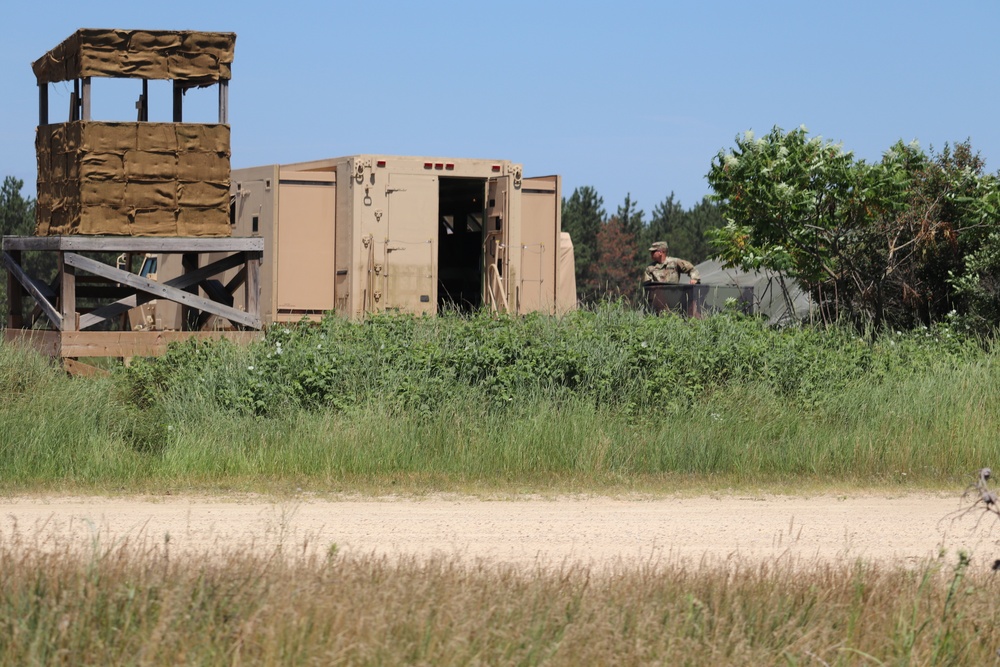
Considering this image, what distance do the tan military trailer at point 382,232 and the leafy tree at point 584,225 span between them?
40073mm

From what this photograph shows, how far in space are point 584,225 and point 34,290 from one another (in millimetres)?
46153

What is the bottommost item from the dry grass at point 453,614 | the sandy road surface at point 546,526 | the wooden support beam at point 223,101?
the sandy road surface at point 546,526

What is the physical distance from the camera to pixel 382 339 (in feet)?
37.3

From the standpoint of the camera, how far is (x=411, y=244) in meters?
15.3

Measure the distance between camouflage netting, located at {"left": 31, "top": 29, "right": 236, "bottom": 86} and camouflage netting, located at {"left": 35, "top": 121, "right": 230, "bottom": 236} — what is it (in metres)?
0.67

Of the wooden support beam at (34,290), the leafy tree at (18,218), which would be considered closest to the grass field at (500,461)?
the wooden support beam at (34,290)

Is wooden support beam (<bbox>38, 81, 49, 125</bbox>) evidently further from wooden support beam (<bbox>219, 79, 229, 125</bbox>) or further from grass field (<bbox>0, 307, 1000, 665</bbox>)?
grass field (<bbox>0, 307, 1000, 665</bbox>)

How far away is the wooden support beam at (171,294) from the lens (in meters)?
13.5

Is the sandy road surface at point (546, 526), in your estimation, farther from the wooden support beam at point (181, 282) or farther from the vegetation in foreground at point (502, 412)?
the wooden support beam at point (181, 282)

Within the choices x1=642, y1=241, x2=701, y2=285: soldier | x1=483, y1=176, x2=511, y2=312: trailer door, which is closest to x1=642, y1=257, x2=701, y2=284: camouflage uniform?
x1=642, y1=241, x2=701, y2=285: soldier

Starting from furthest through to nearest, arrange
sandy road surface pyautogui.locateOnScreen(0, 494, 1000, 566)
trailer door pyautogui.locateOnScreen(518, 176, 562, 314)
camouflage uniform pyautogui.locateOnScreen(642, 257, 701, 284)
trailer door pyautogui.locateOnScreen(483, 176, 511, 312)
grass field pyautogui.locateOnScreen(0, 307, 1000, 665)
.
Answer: camouflage uniform pyautogui.locateOnScreen(642, 257, 701, 284), trailer door pyautogui.locateOnScreen(518, 176, 562, 314), trailer door pyautogui.locateOnScreen(483, 176, 511, 312), sandy road surface pyautogui.locateOnScreen(0, 494, 1000, 566), grass field pyautogui.locateOnScreen(0, 307, 1000, 665)

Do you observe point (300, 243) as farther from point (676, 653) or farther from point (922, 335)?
point (676, 653)

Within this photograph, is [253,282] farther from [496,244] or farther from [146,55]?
[496,244]

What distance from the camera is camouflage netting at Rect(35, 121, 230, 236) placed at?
13055 mm
